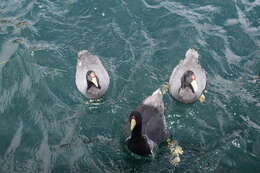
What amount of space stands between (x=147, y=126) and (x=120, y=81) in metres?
3.17

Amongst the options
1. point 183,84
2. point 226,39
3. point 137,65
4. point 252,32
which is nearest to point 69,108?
point 137,65

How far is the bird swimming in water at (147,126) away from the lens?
12617 mm

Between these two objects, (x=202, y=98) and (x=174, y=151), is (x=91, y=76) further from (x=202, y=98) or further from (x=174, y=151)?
(x=202, y=98)

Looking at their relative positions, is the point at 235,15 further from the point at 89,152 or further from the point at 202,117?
the point at 89,152

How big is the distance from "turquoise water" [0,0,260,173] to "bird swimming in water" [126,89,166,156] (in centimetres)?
45

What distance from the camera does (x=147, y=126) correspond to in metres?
13.3

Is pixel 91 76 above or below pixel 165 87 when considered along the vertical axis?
above

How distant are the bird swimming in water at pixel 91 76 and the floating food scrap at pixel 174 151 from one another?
3.64 metres

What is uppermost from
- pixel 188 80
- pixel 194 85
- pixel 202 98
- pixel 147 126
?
pixel 188 80

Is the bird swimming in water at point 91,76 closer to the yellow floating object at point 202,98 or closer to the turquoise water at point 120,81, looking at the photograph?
the turquoise water at point 120,81

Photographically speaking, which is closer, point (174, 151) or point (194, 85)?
point (174, 151)

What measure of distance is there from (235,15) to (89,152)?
34.0 ft

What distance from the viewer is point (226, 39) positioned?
57.0ft

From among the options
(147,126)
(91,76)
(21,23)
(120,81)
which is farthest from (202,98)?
(21,23)
